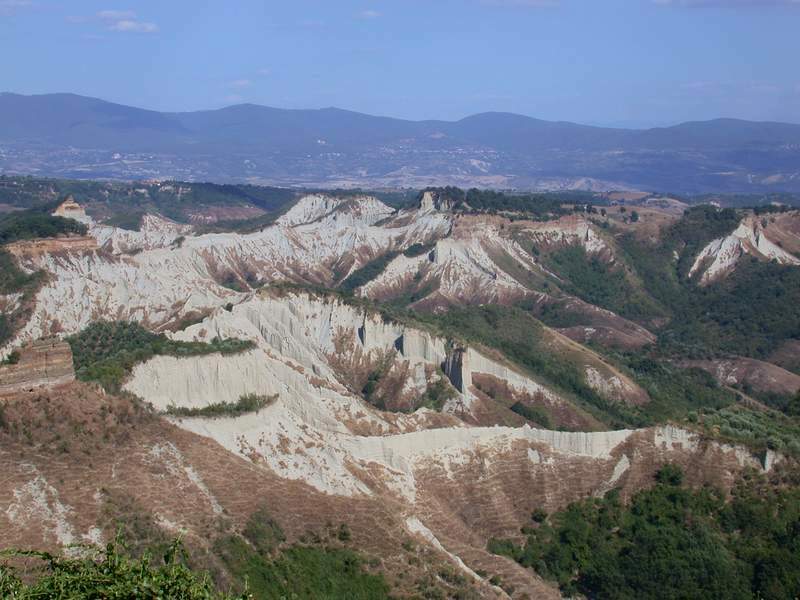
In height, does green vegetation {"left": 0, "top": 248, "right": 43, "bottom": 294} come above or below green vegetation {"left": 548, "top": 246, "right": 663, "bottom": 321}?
above

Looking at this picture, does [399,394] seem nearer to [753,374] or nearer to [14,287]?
[14,287]

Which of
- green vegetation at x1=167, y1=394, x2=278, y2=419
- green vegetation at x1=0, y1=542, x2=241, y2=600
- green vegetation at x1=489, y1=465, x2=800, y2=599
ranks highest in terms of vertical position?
green vegetation at x1=0, y1=542, x2=241, y2=600

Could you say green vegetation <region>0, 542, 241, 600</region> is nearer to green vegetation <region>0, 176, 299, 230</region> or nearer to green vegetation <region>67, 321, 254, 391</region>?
green vegetation <region>67, 321, 254, 391</region>

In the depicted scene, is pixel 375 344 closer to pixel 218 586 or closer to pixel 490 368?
pixel 490 368

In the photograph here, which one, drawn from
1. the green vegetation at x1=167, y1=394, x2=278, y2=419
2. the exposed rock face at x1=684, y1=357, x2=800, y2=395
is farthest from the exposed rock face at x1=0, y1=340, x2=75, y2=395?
the exposed rock face at x1=684, y1=357, x2=800, y2=395

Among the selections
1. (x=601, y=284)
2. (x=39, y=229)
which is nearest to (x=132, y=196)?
(x=39, y=229)

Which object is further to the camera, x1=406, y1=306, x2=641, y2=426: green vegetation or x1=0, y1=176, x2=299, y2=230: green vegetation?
x1=0, y1=176, x2=299, y2=230: green vegetation

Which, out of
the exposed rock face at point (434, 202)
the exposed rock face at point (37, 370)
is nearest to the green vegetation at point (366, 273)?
the exposed rock face at point (434, 202)
